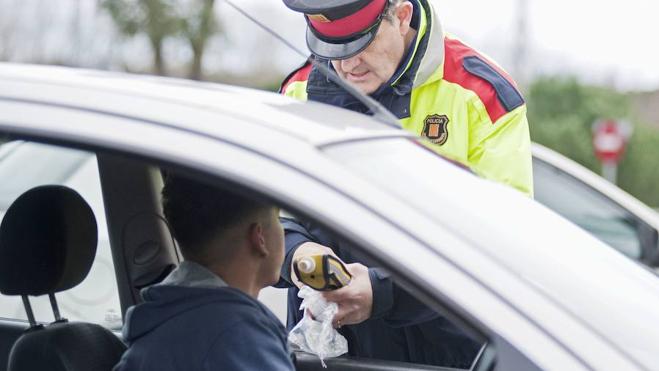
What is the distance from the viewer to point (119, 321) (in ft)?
10.5

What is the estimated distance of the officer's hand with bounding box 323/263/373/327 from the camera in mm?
2556

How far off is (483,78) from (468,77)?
38 millimetres

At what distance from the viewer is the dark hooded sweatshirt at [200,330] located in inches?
75.4

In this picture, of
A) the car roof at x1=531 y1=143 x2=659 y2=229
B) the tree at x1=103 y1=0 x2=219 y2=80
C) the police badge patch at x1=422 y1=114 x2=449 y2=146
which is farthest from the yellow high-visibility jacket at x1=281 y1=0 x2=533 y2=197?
the tree at x1=103 y1=0 x2=219 y2=80

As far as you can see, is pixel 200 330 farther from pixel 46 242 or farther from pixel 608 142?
pixel 608 142

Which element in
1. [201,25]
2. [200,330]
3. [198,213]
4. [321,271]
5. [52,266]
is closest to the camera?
[200,330]

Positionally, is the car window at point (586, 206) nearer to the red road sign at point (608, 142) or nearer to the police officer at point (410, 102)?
the police officer at point (410, 102)

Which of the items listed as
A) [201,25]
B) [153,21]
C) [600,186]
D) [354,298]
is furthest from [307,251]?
[201,25]

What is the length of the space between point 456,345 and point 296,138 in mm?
1209

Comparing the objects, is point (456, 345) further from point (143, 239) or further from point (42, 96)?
point (42, 96)

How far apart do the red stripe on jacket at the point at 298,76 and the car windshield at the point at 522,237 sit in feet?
3.60

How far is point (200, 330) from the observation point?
6.40 feet

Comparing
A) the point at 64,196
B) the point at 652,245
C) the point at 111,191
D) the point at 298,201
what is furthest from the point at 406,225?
the point at 652,245

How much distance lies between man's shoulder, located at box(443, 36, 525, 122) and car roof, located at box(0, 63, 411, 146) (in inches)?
37.2
